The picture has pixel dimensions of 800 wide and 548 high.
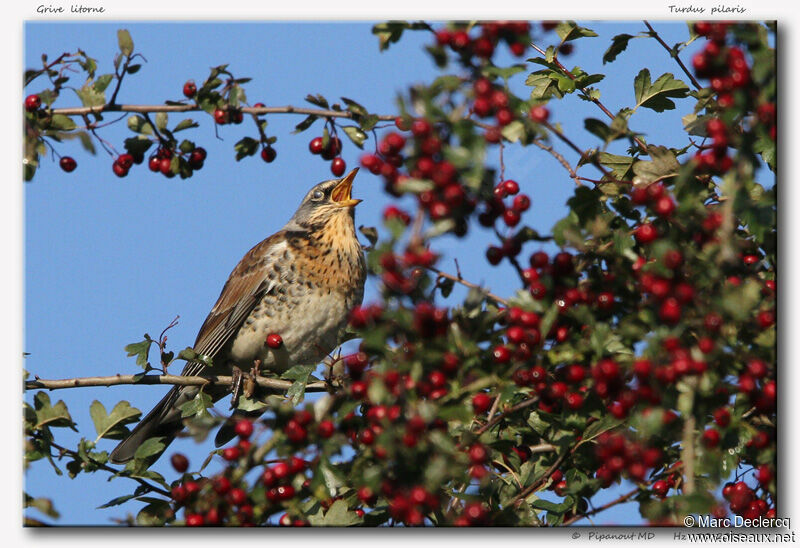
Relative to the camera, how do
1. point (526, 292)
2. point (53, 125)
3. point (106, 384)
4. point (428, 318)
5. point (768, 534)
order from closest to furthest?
point (428, 318) < point (526, 292) < point (768, 534) < point (53, 125) < point (106, 384)

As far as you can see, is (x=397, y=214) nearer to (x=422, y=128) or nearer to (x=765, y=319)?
(x=422, y=128)

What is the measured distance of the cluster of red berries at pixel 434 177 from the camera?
1848 mm

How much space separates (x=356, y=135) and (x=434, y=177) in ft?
2.20

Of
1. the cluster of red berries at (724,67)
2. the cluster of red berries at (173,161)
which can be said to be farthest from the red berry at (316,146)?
the cluster of red berries at (724,67)

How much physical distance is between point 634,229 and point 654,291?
34 cm

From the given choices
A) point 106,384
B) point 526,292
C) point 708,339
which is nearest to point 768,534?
point 708,339

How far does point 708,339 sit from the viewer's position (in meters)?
1.90

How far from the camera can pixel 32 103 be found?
2568mm

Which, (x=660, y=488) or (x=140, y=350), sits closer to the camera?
(x=660, y=488)

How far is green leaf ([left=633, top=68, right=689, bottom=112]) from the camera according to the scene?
2.68 meters

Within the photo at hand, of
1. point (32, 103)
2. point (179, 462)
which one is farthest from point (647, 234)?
point (32, 103)

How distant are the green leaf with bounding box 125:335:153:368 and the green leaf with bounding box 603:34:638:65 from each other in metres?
1.55

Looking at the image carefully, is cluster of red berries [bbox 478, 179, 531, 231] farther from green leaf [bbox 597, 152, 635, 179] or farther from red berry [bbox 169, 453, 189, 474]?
red berry [bbox 169, 453, 189, 474]

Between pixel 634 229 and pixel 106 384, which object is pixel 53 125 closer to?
pixel 106 384
